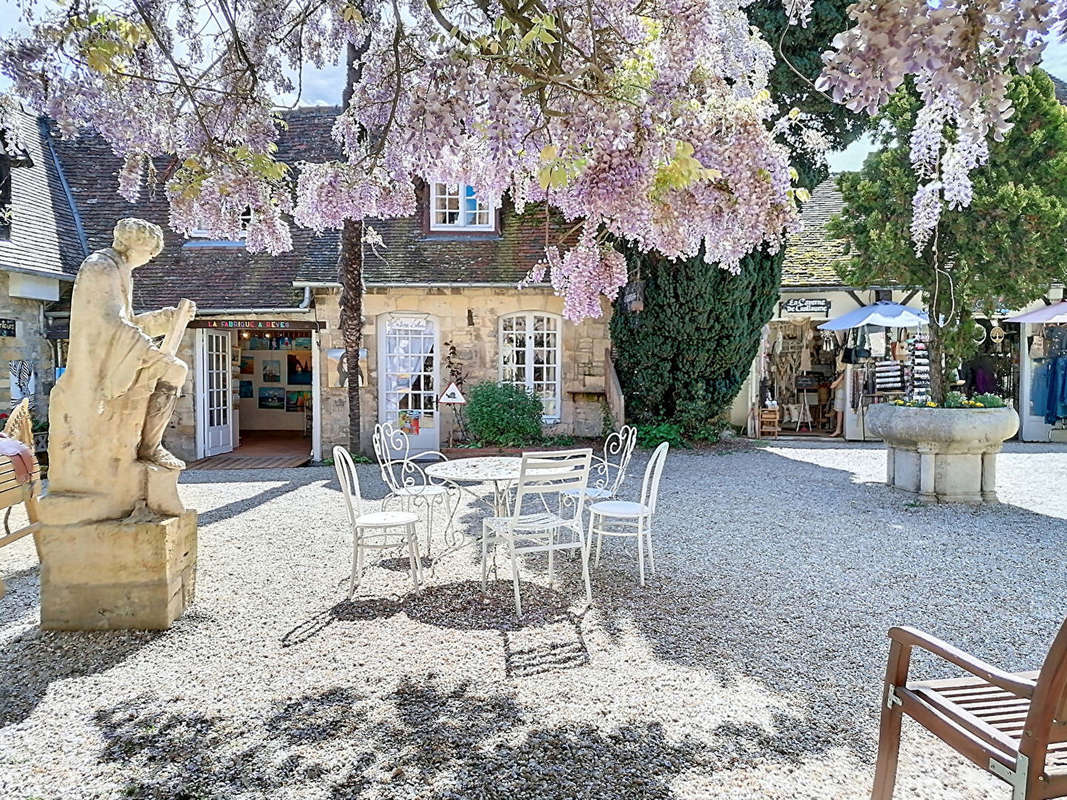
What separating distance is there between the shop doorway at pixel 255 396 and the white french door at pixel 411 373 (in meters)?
1.12

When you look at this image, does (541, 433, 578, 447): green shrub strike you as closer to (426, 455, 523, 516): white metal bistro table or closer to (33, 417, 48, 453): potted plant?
(426, 455, 523, 516): white metal bistro table

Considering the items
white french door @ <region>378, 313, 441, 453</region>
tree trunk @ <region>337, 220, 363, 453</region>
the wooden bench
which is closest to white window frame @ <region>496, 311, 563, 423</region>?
white french door @ <region>378, 313, 441, 453</region>

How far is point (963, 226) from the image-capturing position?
8.92 meters

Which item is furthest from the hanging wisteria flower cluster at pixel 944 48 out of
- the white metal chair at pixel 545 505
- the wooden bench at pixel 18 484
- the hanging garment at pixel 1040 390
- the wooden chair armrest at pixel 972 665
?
Answer: the hanging garment at pixel 1040 390

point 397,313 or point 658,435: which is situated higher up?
point 397,313

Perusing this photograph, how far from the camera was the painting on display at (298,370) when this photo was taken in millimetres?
15547

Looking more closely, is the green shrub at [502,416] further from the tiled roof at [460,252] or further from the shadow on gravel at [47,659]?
the shadow on gravel at [47,659]

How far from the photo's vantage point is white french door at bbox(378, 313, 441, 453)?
1143 cm

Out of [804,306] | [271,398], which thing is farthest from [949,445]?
[271,398]

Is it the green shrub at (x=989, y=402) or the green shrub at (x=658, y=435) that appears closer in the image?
the green shrub at (x=989, y=402)

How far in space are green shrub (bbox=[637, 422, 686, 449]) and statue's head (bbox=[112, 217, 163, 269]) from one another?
7856 mm

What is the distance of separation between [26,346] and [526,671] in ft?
33.9

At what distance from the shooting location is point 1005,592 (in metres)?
4.62

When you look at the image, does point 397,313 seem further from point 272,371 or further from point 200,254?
point 272,371
